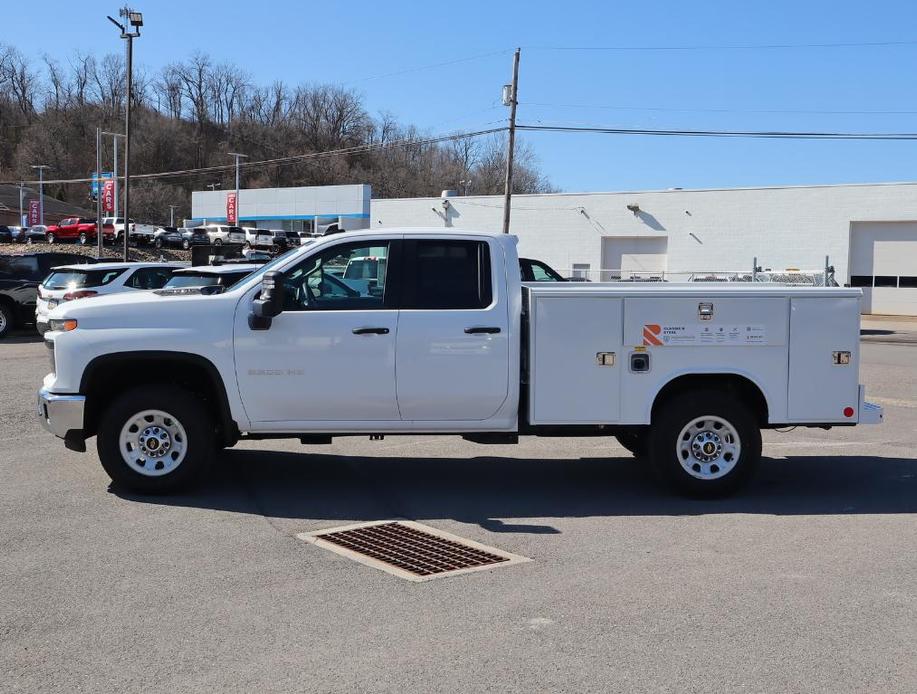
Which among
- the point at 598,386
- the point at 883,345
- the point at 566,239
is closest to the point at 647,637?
the point at 598,386

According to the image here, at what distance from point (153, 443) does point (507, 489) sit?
9.42 ft

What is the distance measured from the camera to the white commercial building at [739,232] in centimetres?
3738

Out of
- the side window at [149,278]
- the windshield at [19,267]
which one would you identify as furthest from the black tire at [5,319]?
the side window at [149,278]

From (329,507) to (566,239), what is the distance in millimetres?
37720

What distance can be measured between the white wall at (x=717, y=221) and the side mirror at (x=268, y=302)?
3428cm

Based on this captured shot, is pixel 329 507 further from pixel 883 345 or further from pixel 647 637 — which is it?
pixel 883 345

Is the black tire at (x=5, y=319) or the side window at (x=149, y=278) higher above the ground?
the side window at (x=149, y=278)

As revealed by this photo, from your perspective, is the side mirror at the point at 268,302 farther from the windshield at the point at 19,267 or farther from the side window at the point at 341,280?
the windshield at the point at 19,267

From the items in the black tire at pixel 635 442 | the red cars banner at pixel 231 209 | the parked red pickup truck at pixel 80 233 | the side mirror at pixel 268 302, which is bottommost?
the black tire at pixel 635 442

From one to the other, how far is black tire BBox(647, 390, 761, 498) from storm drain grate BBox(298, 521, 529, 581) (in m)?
2.02

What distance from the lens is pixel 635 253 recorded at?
4297 cm

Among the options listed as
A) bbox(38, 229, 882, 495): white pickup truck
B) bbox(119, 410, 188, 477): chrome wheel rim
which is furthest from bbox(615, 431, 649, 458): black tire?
bbox(119, 410, 188, 477): chrome wheel rim

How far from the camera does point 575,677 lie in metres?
4.41

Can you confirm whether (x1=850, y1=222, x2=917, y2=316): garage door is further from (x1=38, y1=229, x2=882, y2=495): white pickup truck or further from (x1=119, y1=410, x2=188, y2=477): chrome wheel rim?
(x1=119, y1=410, x2=188, y2=477): chrome wheel rim
